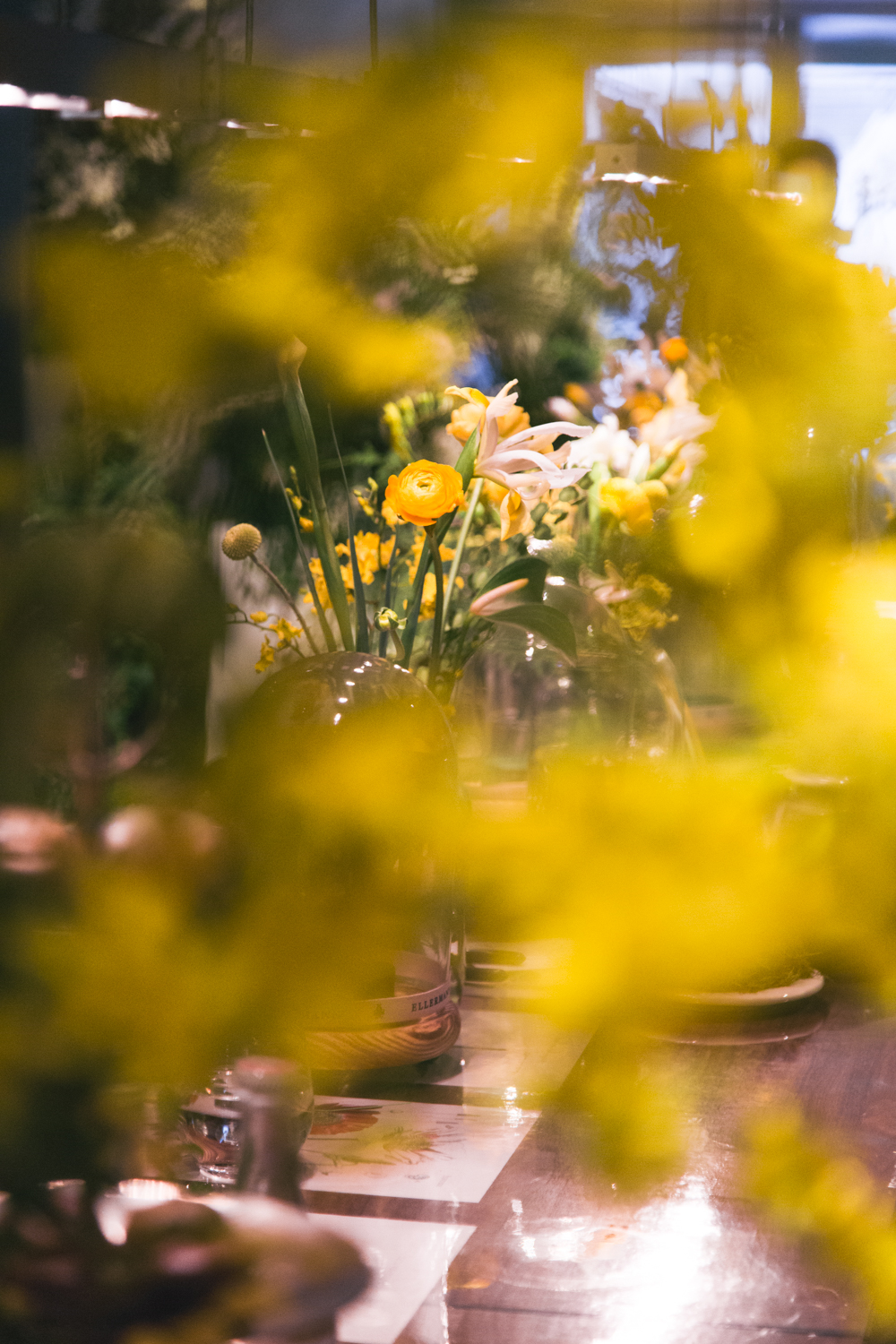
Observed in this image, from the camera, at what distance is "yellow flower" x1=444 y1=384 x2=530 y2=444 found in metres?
0.67

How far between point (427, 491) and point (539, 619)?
0.13m

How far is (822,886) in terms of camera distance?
0.22m

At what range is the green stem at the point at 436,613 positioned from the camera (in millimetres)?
713

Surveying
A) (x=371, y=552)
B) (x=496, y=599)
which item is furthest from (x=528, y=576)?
(x=371, y=552)

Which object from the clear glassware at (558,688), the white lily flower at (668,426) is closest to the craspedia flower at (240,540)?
the clear glassware at (558,688)

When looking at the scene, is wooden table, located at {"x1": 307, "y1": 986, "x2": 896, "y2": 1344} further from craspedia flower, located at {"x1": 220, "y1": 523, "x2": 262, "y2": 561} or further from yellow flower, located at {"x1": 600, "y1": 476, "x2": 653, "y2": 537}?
yellow flower, located at {"x1": 600, "y1": 476, "x2": 653, "y2": 537}

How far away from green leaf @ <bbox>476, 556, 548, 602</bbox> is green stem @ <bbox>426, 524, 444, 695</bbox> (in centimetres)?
3

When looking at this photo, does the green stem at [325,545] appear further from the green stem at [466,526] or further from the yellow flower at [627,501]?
the yellow flower at [627,501]

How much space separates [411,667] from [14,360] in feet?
1.97

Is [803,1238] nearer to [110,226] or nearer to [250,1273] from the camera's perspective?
[250,1273]

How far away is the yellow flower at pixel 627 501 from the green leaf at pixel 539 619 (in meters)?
0.17

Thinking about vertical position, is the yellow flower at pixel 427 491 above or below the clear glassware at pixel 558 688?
above

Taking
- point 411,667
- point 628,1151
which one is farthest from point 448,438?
point 628,1151

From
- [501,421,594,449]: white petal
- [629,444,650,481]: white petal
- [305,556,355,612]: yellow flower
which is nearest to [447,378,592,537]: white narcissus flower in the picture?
[501,421,594,449]: white petal
